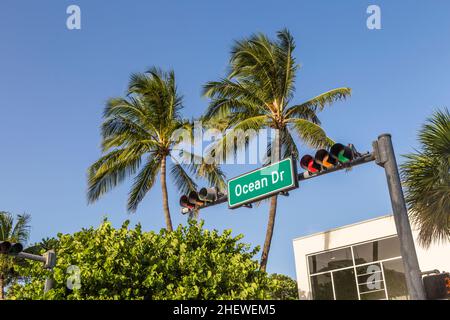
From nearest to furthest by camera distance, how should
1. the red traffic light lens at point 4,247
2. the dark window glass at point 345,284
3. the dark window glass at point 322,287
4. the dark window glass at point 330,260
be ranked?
the red traffic light lens at point 4,247 < the dark window glass at point 345,284 < the dark window glass at point 330,260 < the dark window glass at point 322,287

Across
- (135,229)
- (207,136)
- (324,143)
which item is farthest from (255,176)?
(207,136)

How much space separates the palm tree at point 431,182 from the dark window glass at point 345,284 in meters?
11.3

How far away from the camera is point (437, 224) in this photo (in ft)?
36.8

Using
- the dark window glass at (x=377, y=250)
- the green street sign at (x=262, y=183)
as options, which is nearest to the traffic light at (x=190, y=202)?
the green street sign at (x=262, y=183)

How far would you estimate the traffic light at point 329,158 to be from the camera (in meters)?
8.80

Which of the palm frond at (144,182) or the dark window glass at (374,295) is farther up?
the palm frond at (144,182)

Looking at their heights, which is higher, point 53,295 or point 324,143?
point 324,143

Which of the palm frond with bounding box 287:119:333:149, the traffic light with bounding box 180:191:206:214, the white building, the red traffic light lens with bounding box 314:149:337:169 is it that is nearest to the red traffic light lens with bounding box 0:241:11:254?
the traffic light with bounding box 180:191:206:214

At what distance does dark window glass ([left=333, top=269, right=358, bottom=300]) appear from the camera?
22.8 m

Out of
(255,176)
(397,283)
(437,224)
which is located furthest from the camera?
(397,283)

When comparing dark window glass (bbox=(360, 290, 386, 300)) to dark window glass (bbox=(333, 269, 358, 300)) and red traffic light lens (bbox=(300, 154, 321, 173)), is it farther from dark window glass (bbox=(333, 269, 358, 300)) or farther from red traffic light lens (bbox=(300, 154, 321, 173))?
red traffic light lens (bbox=(300, 154, 321, 173))

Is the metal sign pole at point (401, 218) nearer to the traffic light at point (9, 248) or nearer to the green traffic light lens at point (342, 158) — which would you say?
the green traffic light lens at point (342, 158)

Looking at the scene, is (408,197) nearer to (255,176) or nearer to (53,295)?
(255,176)
